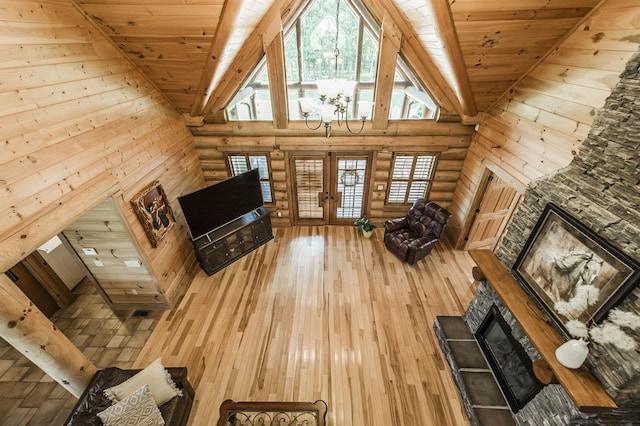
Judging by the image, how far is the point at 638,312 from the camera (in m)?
1.86

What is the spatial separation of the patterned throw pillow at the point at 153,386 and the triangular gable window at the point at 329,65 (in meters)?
4.17

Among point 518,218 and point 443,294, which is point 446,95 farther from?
point 443,294

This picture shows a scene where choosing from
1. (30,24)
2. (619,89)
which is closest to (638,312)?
Result: (619,89)

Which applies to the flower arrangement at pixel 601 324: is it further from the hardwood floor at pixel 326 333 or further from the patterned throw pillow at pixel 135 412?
the patterned throw pillow at pixel 135 412

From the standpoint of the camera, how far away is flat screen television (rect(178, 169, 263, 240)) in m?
4.29

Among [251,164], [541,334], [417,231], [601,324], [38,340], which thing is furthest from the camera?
[251,164]

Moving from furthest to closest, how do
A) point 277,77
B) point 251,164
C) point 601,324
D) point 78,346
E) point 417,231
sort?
point 251,164 < point 417,231 < point 277,77 < point 78,346 < point 601,324

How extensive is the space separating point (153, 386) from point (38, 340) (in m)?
1.12

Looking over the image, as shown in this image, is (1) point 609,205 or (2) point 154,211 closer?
(1) point 609,205

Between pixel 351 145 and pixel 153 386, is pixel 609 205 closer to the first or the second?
pixel 351 145

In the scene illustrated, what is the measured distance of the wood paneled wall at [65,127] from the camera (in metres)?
2.14

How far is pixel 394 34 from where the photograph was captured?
3.89m

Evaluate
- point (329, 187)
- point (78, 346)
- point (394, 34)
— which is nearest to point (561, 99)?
point (394, 34)

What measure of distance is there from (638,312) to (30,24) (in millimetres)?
5555
